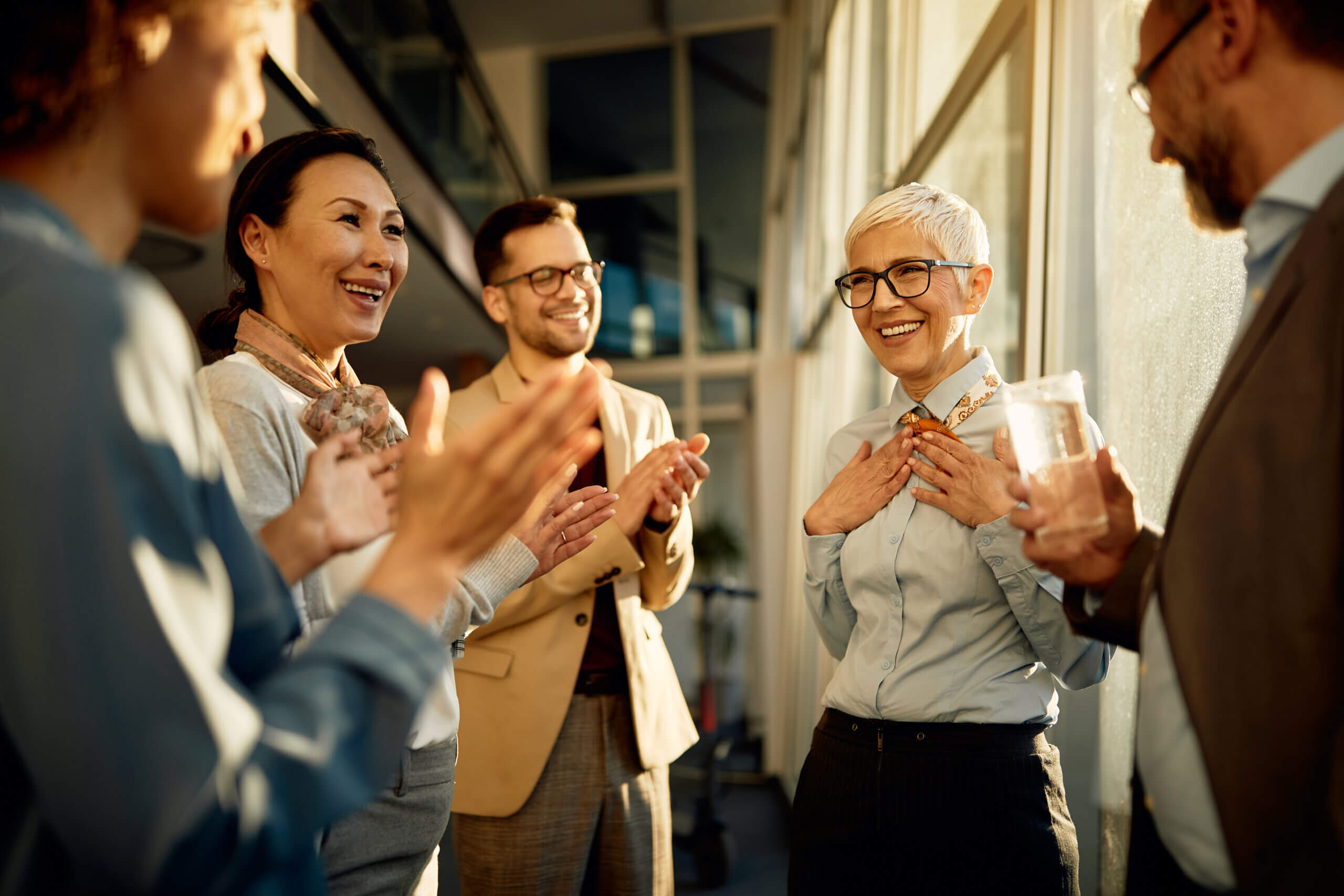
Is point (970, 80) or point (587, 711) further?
point (970, 80)

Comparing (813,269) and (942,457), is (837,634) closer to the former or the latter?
(942,457)

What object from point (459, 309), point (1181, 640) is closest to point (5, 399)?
point (1181, 640)

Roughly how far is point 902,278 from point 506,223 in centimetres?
123

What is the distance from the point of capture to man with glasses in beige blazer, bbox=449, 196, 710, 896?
187cm

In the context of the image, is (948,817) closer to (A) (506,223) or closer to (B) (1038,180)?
(B) (1038,180)

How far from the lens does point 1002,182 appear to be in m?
2.09

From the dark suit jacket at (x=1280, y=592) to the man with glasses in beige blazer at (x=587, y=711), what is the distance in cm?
113

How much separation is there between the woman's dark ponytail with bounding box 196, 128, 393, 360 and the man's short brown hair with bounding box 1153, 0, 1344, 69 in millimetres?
1282

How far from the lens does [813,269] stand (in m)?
5.69

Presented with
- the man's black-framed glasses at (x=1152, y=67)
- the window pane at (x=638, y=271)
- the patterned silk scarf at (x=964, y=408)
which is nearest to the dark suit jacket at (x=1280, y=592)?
the man's black-framed glasses at (x=1152, y=67)

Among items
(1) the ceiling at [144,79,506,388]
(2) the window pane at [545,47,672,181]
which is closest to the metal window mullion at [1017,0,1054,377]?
(1) the ceiling at [144,79,506,388]

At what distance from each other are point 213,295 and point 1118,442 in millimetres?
4811

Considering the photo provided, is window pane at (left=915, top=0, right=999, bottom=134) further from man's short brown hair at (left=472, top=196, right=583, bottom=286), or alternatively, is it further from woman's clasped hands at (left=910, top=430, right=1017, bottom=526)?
woman's clasped hands at (left=910, top=430, right=1017, bottom=526)

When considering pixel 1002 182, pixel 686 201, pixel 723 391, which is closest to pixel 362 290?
pixel 1002 182
